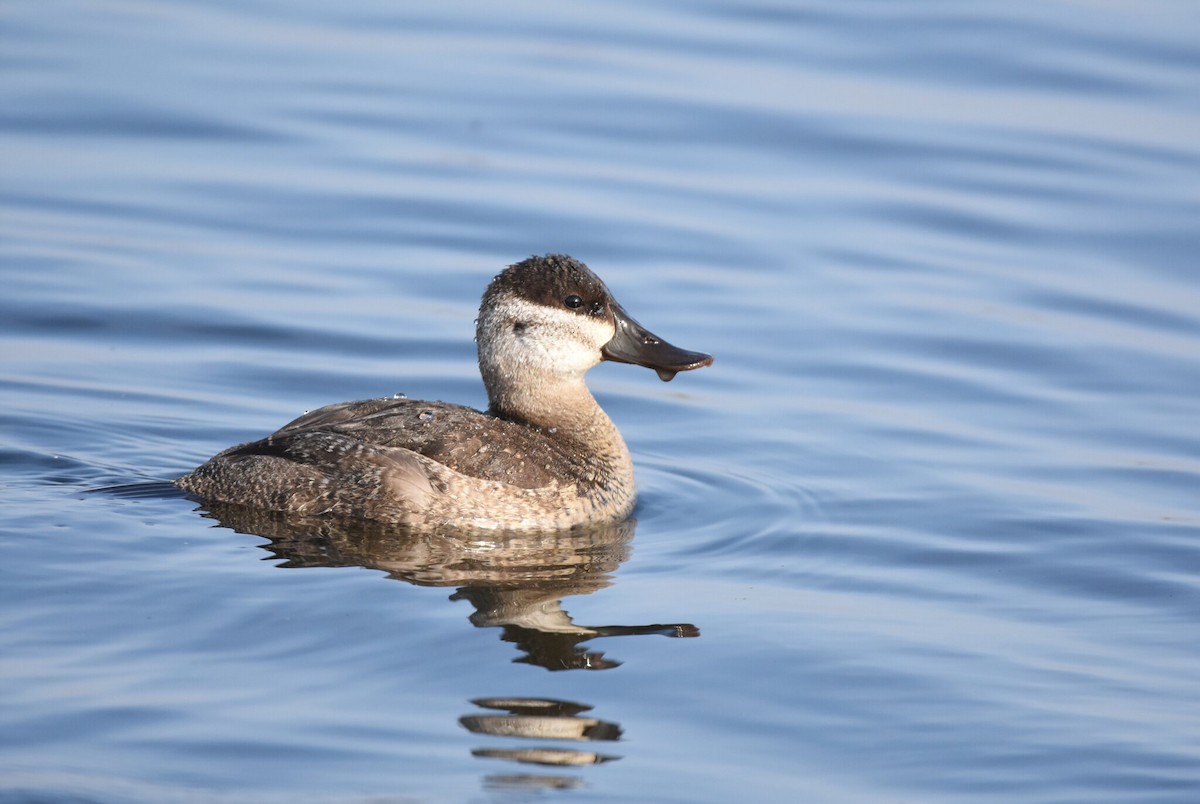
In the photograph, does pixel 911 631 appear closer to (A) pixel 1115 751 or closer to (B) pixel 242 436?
(A) pixel 1115 751

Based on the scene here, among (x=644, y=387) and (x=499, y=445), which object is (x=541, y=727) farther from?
(x=644, y=387)

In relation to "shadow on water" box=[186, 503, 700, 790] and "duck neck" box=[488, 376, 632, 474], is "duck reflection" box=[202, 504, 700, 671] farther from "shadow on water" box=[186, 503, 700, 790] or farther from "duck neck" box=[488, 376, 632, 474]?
"duck neck" box=[488, 376, 632, 474]

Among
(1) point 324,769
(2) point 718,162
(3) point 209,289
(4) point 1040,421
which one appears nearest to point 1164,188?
(2) point 718,162

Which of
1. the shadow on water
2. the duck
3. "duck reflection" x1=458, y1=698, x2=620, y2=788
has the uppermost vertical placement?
the duck

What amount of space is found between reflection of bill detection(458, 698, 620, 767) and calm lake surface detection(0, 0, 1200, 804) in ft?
0.06

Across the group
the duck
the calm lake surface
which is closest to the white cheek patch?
the duck

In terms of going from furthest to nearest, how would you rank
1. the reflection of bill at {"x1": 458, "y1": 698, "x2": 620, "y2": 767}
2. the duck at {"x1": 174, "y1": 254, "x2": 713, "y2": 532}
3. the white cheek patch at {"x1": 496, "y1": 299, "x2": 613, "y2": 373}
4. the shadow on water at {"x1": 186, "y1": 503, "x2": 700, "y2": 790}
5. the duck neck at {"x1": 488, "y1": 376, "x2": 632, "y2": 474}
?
the duck neck at {"x1": 488, "y1": 376, "x2": 632, "y2": 474}
the white cheek patch at {"x1": 496, "y1": 299, "x2": 613, "y2": 373}
the duck at {"x1": 174, "y1": 254, "x2": 713, "y2": 532}
the shadow on water at {"x1": 186, "y1": 503, "x2": 700, "y2": 790}
the reflection of bill at {"x1": 458, "y1": 698, "x2": 620, "y2": 767}

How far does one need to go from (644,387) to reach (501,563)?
3.48 metres

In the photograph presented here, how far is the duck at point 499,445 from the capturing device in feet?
26.8

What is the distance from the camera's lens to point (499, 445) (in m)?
8.37

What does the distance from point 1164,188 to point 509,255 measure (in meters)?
5.07

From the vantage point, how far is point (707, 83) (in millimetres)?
16031

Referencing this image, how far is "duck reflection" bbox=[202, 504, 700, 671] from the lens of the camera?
6921 millimetres

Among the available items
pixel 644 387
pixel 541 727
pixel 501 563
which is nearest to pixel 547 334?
pixel 501 563
